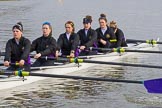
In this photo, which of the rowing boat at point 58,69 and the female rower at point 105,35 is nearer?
the rowing boat at point 58,69

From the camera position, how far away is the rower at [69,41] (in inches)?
566

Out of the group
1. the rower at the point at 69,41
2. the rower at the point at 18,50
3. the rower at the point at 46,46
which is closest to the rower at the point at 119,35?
the rower at the point at 69,41

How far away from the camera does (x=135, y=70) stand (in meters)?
15.1

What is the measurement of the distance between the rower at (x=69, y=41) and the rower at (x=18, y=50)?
2297 millimetres

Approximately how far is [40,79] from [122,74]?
3007 mm

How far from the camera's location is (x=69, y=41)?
47.8ft

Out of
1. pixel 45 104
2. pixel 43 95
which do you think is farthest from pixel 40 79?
pixel 45 104

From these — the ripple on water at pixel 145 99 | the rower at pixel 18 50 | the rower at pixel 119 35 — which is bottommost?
the ripple on water at pixel 145 99

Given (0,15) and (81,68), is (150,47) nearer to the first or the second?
(81,68)

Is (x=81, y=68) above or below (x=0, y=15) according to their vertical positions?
below

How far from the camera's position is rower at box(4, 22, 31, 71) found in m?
11.9

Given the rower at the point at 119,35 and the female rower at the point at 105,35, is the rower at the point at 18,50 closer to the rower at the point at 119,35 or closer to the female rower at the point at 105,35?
the female rower at the point at 105,35

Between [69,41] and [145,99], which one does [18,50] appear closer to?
[69,41]

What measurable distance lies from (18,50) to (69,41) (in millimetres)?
2768
